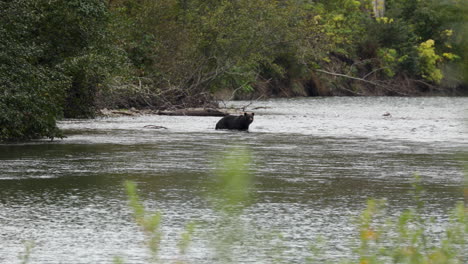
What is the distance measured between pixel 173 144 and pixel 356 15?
70769 mm

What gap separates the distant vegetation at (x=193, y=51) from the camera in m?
23.3

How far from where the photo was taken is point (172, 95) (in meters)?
45.5

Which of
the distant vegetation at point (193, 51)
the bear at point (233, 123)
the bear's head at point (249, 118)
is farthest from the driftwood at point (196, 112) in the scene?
the bear's head at point (249, 118)

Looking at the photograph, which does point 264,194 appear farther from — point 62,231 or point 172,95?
point 172,95

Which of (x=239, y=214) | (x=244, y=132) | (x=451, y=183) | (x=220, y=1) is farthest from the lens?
(x=220, y=1)

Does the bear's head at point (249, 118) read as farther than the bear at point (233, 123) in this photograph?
No

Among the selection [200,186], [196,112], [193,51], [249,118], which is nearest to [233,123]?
[249,118]

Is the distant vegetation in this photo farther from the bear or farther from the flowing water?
the bear

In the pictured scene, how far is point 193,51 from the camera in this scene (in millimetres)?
50281

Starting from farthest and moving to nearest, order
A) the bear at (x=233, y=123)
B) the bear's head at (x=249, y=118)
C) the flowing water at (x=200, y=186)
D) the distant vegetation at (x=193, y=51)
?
the bear at (x=233, y=123) < the bear's head at (x=249, y=118) < the distant vegetation at (x=193, y=51) < the flowing water at (x=200, y=186)

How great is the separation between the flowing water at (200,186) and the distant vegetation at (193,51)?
1.11 m

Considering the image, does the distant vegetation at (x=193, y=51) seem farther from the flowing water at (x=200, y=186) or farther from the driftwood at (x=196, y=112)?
the driftwood at (x=196, y=112)

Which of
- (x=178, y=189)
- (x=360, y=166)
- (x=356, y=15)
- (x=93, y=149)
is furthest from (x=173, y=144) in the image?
(x=356, y=15)

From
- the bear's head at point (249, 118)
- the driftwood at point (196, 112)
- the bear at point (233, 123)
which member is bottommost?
the driftwood at point (196, 112)
